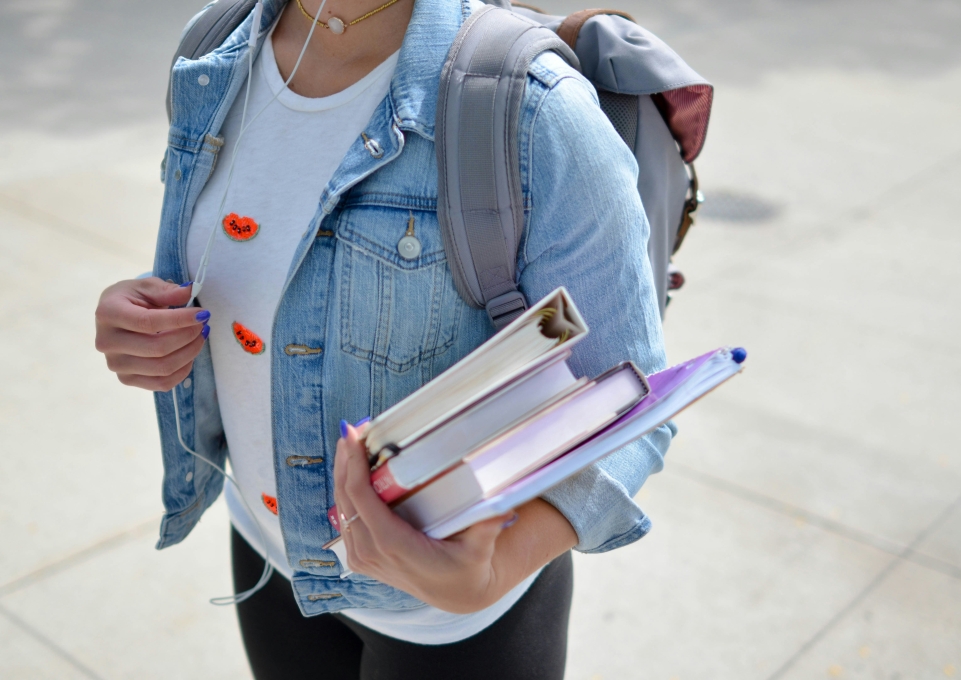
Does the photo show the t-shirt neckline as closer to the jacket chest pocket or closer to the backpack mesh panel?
the jacket chest pocket

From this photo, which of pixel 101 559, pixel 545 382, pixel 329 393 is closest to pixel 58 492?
pixel 101 559

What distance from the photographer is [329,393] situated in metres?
1.25

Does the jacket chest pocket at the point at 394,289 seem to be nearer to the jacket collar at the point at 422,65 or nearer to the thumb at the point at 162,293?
the jacket collar at the point at 422,65

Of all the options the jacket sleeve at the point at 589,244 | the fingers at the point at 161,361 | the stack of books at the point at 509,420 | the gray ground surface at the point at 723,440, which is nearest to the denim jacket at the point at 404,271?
the jacket sleeve at the point at 589,244

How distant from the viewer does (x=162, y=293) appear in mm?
1259

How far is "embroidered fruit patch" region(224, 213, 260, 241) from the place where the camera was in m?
1.27

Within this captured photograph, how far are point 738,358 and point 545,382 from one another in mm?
187

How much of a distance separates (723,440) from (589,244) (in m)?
2.80

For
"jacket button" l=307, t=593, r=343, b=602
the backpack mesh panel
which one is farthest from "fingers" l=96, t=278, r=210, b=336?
the backpack mesh panel

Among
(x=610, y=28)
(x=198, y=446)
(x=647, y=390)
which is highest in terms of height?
(x=610, y=28)

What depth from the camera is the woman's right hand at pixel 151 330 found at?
1207mm

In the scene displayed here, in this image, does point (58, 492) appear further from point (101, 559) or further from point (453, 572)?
point (453, 572)

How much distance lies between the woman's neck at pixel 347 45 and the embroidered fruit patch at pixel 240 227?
201 mm

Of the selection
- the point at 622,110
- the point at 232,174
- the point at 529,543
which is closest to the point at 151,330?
the point at 232,174
